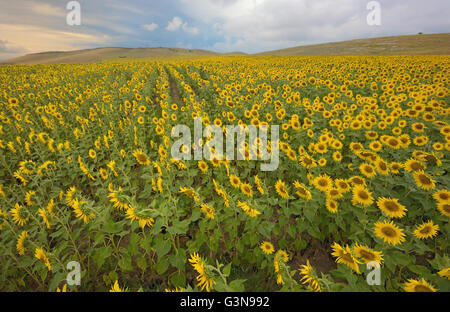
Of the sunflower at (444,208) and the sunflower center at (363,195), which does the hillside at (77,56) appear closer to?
the sunflower center at (363,195)

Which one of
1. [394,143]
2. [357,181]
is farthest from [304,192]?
[394,143]

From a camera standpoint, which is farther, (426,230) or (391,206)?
(391,206)

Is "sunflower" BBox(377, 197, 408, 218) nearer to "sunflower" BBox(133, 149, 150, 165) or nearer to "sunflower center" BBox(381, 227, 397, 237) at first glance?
"sunflower center" BBox(381, 227, 397, 237)

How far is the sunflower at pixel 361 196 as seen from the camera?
277 centimetres

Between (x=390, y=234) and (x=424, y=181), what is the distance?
47.4 inches

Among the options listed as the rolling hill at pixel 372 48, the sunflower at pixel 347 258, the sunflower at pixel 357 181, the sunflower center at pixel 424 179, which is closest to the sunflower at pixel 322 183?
the sunflower at pixel 357 181

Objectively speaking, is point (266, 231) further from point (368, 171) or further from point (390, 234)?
point (368, 171)

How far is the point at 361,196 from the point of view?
2.87 m

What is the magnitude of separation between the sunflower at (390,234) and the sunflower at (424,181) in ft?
3.24

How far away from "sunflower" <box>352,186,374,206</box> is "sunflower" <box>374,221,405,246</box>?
0.36 meters
